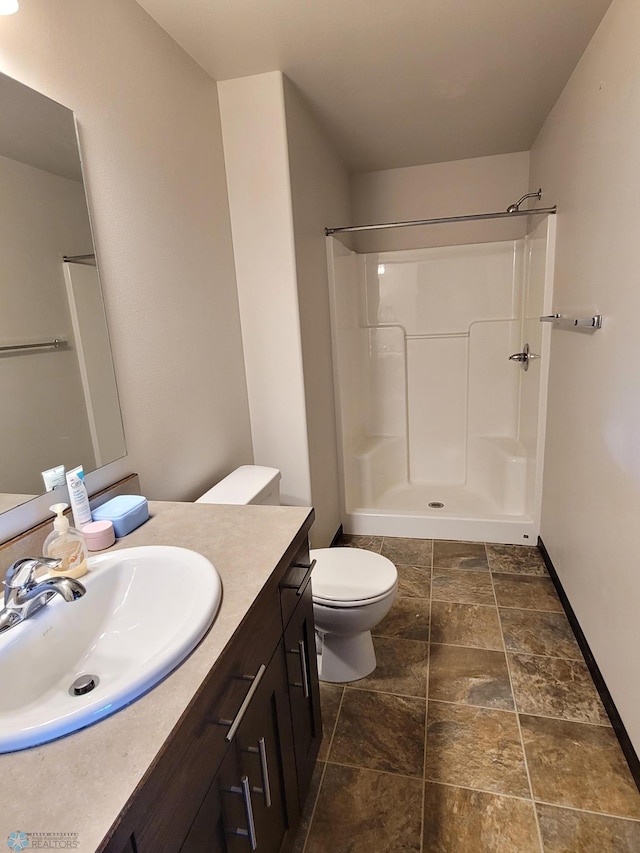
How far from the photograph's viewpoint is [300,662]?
4.29ft

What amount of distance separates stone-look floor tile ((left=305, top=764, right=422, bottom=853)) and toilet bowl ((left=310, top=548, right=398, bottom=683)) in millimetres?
390

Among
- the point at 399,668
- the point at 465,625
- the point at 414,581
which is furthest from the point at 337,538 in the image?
the point at 399,668

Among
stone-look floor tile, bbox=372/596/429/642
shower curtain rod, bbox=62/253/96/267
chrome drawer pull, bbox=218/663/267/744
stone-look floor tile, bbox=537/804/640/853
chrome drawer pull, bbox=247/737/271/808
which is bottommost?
stone-look floor tile, bbox=537/804/640/853

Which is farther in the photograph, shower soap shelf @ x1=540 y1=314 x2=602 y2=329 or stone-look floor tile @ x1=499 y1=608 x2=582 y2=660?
stone-look floor tile @ x1=499 y1=608 x2=582 y2=660

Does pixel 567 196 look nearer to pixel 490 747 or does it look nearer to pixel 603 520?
pixel 603 520

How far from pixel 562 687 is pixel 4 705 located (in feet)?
5.90

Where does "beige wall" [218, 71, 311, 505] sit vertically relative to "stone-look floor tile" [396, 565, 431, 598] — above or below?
above

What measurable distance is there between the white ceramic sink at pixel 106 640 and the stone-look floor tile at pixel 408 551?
6.21 feet

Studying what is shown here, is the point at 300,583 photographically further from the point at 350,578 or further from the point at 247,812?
the point at 350,578

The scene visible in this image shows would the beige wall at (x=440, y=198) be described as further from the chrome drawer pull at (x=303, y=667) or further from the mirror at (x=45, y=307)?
the chrome drawer pull at (x=303, y=667)

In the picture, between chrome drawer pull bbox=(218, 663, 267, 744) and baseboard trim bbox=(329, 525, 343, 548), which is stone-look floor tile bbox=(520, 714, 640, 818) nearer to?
chrome drawer pull bbox=(218, 663, 267, 744)

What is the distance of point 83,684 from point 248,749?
33 cm

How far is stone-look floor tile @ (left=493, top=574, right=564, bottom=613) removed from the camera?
231 centimetres

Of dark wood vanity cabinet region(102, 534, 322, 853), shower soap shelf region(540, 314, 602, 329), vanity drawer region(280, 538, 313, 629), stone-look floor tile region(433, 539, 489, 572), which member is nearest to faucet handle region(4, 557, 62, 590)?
dark wood vanity cabinet region(102, 534, 322, 853)
